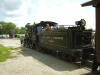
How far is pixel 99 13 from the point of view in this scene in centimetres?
527

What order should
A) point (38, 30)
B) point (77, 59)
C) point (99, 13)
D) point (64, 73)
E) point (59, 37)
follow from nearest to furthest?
point (99, 13) → point (64, 73) → point (77, 59) → point (59, 37) → point (38, 30)

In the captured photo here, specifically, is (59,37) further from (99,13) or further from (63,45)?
(99,13)

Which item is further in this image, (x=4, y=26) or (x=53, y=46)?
(x=4, y=26)

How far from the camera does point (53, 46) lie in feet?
32.9

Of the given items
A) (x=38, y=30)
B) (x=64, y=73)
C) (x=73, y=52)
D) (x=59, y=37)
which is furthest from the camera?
(x=38, y=30)

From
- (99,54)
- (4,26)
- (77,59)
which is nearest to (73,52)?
(77,59)

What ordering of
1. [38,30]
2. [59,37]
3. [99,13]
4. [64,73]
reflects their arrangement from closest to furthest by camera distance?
[99,13], [64,73], [59,37], [38,30]

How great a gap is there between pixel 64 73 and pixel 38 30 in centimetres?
869

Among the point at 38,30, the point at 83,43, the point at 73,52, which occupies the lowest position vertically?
the point at 73,52

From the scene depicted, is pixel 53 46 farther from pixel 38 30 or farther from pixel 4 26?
pixel 4 26

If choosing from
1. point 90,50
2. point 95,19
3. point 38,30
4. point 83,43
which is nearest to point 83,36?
point 83,43

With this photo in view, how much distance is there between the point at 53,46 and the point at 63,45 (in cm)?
169

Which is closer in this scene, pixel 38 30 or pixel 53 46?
pixel 53 46

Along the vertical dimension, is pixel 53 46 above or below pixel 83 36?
below
